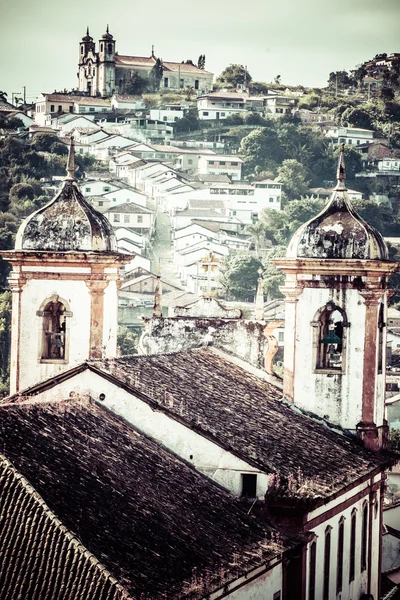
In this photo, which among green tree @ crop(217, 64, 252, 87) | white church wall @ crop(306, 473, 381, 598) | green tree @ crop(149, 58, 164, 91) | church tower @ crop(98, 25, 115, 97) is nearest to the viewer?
white church wall @ crop(306, 473, 381, 598)

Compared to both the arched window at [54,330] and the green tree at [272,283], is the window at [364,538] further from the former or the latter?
the green tree at [272,283]

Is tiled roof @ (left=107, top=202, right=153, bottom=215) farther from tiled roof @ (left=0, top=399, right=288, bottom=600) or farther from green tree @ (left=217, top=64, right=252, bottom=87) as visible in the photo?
tiled roof @ (left=0, top=399, right=288, bottom=600)

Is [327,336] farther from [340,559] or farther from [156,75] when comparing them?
[156,75]

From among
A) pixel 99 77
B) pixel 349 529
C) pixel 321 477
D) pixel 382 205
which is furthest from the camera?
pixel 99 77

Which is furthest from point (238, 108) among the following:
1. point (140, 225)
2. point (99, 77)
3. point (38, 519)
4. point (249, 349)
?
point (38, 519)

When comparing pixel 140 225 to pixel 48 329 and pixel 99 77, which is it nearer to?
pixel 99 77

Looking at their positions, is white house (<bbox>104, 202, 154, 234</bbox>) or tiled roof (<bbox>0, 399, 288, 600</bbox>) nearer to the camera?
tiled roof (<bbox>0, 399, 288, 600</bbox>)

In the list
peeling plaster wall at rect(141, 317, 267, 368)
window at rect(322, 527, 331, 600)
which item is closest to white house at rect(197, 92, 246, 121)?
peeling plaster wall at rect(141, 317, 267, 368)
